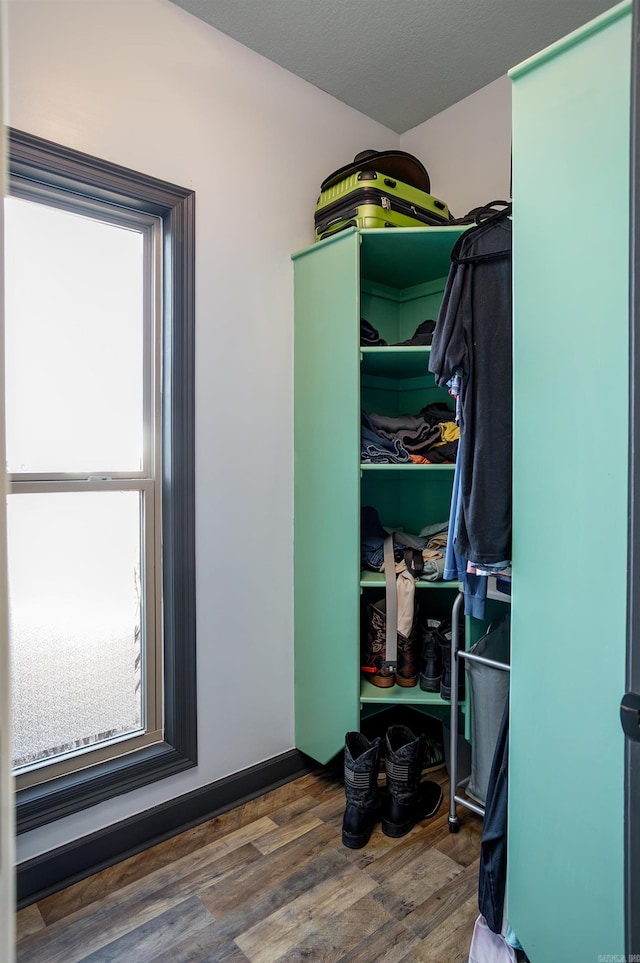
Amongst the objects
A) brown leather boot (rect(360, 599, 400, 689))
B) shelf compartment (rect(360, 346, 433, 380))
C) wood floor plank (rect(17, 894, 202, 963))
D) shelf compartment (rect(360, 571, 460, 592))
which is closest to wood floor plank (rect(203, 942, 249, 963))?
wood floor plank (rect(17, 894, 202, 963))

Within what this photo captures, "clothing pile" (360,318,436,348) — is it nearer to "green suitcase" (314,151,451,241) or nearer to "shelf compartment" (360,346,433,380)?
"shelf compartment" (360,346,433,380)

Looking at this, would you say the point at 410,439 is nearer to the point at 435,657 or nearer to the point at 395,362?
the point at 395,362

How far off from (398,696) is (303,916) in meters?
0.71

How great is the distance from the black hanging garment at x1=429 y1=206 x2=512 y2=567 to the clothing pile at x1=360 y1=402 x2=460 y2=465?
58 cm

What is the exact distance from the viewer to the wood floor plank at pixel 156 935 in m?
1.36

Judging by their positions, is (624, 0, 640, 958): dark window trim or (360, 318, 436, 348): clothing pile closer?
(624, 0, 640, 958): dark window trim

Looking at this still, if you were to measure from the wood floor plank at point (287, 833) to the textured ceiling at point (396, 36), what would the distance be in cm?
275

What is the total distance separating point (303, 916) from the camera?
147 cm

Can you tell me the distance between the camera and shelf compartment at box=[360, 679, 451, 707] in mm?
1920

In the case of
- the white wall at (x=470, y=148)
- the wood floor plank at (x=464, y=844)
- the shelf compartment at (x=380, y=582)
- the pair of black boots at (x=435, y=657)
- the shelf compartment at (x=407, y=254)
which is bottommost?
the wood floor plank at (x=464, y=844)

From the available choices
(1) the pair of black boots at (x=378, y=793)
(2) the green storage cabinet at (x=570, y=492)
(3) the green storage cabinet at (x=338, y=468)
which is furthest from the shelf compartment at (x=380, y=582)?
(2) the green storage cabinet at (x=570, y=492)

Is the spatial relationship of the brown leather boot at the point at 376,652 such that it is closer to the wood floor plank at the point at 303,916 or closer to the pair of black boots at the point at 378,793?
the pair of black boots at the point at 378,793

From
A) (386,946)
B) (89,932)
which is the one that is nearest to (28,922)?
(89,932)

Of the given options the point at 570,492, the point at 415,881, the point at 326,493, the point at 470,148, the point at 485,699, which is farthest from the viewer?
the point at 470,148
